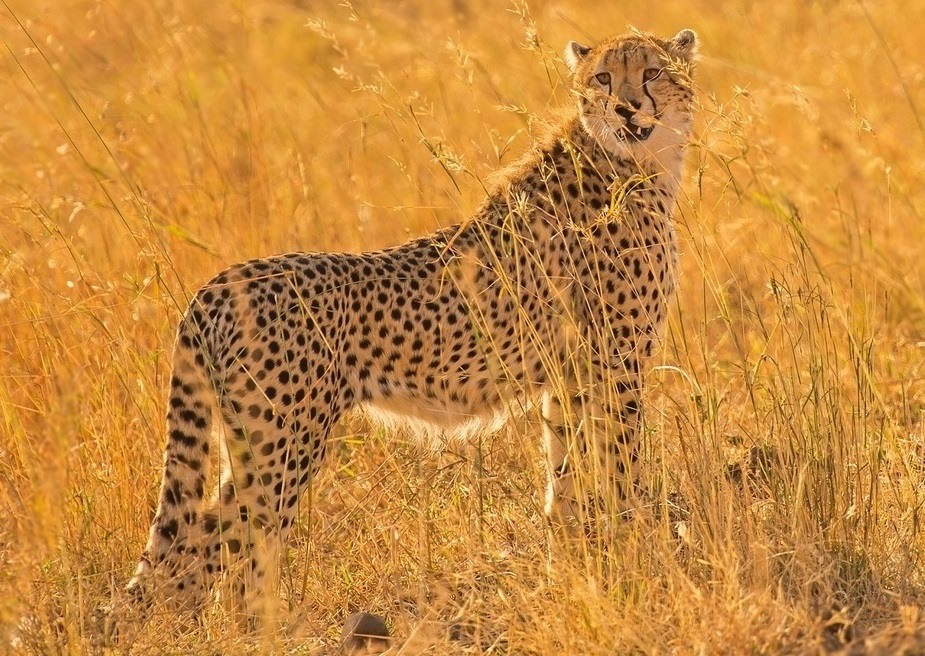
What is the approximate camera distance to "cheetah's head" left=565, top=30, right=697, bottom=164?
4137 mm

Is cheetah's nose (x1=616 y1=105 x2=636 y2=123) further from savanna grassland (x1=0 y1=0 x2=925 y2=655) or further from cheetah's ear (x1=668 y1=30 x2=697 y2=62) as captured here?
cheetah's ear (x1=668 y1=30 x2=697 y2=62)

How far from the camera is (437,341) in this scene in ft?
12.5

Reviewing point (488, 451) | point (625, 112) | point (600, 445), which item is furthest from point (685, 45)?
point (488, 451)

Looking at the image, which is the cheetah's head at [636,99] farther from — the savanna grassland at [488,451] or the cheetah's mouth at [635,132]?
the savanna grassland at [488,451]

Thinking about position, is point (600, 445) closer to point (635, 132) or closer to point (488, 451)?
point (488, 451)

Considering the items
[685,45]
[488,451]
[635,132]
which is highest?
[685,45]

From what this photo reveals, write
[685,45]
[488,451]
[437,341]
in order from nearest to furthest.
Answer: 1. [437,341]
2. [488,451]
3. [685,45]

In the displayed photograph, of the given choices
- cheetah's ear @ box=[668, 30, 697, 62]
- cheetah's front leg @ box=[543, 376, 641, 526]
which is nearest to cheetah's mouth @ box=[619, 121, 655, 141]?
cheetah's ear @ box=[668, 30, 697, 62]

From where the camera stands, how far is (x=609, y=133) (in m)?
4.18

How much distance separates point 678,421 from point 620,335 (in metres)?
0.65

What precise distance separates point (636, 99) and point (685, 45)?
454mm

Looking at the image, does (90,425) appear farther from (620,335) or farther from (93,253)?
(620,335)

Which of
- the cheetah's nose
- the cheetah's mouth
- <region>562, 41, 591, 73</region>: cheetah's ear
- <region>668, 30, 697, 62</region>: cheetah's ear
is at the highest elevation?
<region>668, 30, 697, 62</region>: cheetah's ear

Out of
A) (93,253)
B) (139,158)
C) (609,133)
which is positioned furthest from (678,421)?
(139,158)
